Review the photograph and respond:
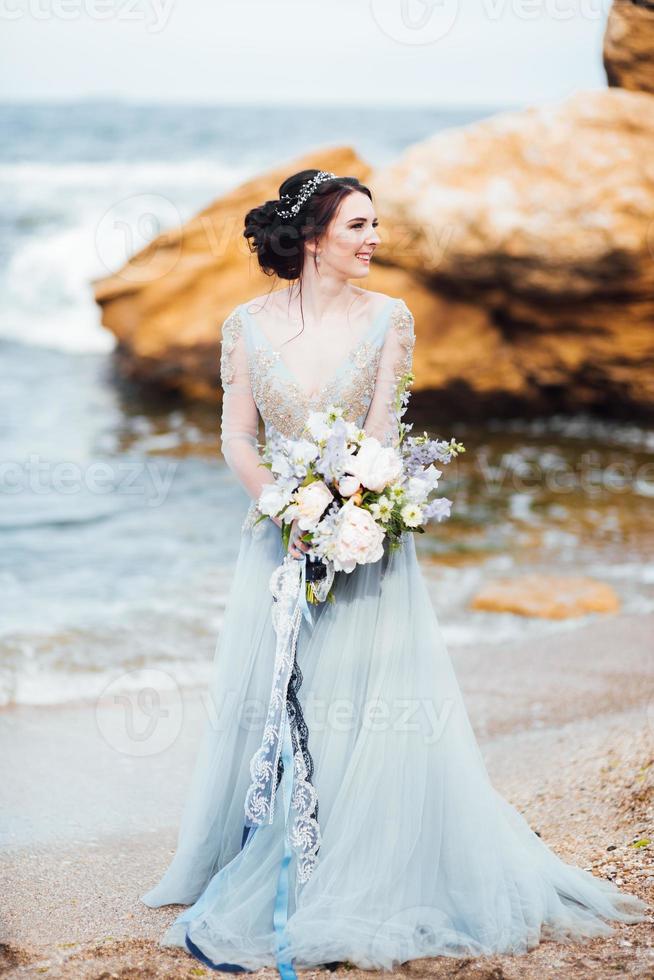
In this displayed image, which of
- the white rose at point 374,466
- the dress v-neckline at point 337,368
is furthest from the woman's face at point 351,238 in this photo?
the white rose at point 374,466

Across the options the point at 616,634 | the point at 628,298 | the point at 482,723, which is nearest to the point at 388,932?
the point at 482,723

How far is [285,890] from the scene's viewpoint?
330 centimetres

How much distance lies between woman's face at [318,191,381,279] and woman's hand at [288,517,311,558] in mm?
828

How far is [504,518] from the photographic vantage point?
9984 mm

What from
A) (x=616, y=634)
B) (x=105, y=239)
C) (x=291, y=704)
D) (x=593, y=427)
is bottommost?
(x=291, y=704)

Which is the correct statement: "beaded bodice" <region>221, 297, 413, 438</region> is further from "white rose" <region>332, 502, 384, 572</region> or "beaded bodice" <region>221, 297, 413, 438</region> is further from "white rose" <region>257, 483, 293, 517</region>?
"white rose" <region>332, 502, 384, 572</region>

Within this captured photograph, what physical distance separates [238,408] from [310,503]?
576 millimetres

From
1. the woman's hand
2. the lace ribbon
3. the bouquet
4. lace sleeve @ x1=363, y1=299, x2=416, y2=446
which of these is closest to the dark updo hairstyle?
lace sleeve @ x1=363, y1=299, x2=416, y2=446

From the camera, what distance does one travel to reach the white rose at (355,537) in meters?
3.10

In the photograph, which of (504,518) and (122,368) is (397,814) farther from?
(122,368)

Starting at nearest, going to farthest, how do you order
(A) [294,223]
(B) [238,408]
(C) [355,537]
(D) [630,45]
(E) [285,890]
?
(C) [355,537] → (E) [285,890] → (A) [294,223] → (B) [238,408] → (D) [630,45]

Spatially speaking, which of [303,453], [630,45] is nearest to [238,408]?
[303,453]

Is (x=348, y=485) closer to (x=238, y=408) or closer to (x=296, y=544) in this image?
(x=296, y=544)

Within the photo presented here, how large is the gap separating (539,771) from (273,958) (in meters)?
1.95
